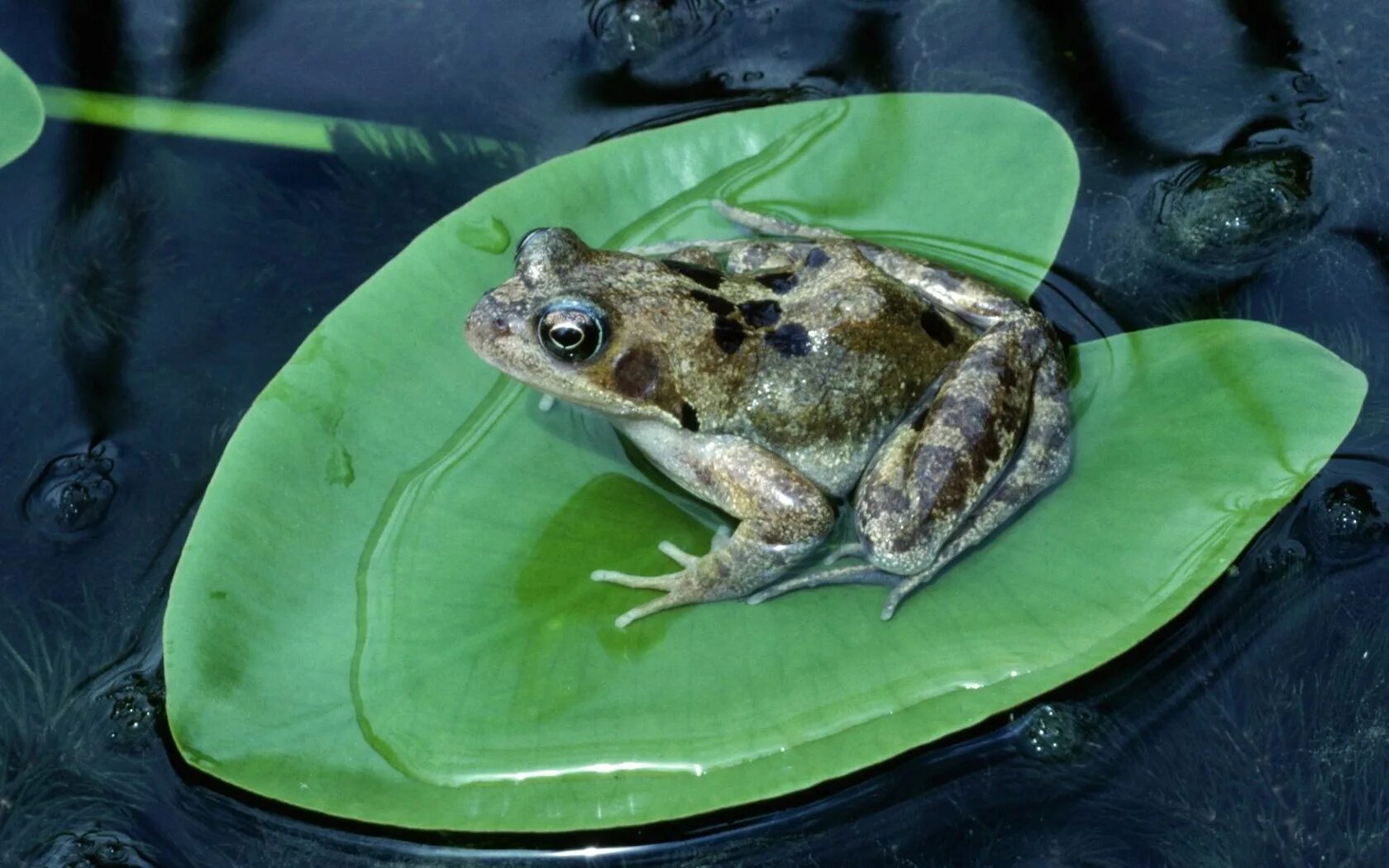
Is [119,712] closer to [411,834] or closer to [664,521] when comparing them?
[411,834]

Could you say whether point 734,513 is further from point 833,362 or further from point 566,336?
point 566,336

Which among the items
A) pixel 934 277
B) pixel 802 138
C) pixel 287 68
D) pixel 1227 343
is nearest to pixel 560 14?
pixel 287 68

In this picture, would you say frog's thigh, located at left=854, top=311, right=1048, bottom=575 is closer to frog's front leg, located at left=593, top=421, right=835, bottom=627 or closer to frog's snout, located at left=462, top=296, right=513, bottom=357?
frog's front leg, located at left=593, top=421, right=835, bottom=627

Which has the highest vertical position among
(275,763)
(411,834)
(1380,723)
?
(275,763)

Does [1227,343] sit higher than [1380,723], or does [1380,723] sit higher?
[1227,343]

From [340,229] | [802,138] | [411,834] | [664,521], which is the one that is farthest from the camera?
[340,229]

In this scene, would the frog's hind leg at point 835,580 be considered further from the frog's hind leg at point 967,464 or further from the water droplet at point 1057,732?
the water droplet at point 1057,732

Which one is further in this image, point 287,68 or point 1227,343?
point 287,68
